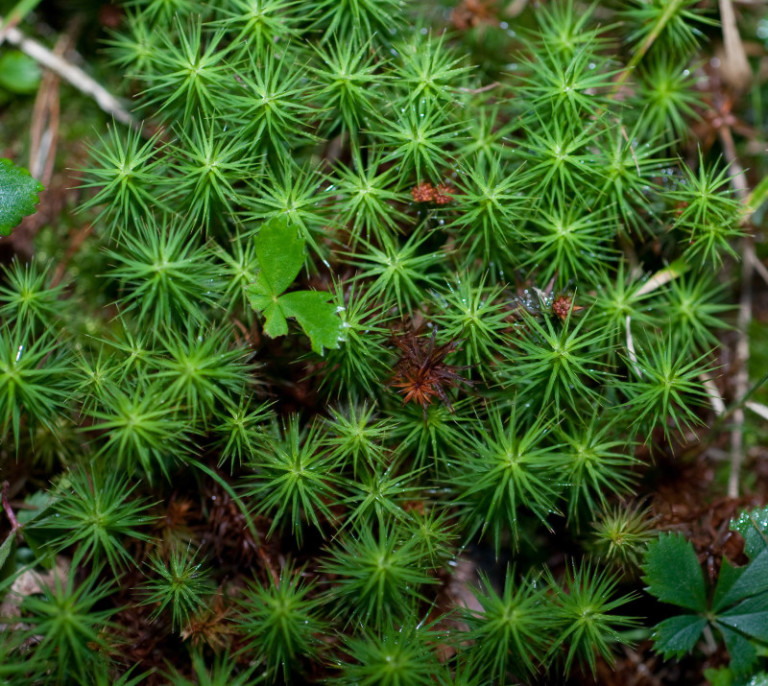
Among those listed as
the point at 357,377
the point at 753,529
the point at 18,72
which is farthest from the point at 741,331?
the point at 18,72

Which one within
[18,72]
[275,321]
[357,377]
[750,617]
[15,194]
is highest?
[18,72]

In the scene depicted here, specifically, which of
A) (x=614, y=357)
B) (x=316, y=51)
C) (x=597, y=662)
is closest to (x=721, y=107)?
Result: (x=614, y=357)

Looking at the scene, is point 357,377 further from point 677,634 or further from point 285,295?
point 677,634

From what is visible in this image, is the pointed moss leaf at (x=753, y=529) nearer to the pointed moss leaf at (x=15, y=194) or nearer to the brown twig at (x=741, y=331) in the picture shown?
the brown twig at (x=741, y=331)

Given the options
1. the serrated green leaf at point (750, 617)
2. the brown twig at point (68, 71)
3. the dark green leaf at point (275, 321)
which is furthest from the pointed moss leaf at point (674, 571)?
the brown twig at point (68, 71)

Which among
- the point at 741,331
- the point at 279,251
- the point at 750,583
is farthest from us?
the point at 741,331

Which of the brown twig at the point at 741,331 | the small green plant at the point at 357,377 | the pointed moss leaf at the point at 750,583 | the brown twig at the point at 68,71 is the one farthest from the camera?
the brown twig at the point at 68,71

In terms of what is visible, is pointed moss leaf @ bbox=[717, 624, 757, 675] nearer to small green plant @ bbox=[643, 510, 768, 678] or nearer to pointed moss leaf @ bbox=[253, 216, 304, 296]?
small green plant @ bbox=[643, 510, 768, 678]
